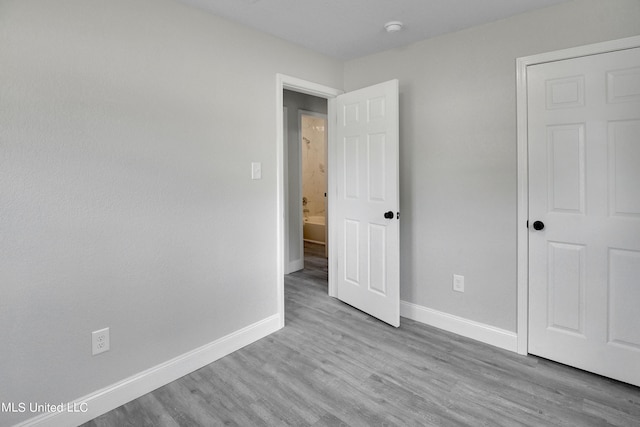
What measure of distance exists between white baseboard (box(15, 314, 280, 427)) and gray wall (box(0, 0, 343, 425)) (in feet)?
0.16

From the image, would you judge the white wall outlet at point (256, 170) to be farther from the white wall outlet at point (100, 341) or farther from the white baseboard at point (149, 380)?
the white wall outlet at point (100, 341)

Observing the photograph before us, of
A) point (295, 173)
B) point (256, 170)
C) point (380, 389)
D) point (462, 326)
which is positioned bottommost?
point (380, 389)

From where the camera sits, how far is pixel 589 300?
2.16m

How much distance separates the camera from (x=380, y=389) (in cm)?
204

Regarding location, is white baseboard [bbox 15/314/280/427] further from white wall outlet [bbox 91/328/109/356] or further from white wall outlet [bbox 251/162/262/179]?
white wall outlet [bbox 251/162/262/179]

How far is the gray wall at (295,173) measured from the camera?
172 inches

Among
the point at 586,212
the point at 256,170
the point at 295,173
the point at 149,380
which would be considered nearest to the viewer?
the point at 149,380

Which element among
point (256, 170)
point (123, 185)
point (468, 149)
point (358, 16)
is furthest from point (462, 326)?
point (123, 185)

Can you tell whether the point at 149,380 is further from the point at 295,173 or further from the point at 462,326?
the point at 295,173

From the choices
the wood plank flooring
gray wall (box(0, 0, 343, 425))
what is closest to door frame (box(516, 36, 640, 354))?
the wood plank flooring

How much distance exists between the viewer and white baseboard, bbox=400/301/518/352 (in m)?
2.50

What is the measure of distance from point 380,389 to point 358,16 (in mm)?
2430

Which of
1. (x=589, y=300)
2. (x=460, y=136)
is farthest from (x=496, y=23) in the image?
(x=589, y=300)

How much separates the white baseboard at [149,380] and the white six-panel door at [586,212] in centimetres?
207
